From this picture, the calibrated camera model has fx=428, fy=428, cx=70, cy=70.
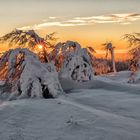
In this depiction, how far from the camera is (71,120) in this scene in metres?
10.1

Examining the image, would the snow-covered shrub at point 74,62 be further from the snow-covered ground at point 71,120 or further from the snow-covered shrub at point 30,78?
the snow-covered ground at point 71,120

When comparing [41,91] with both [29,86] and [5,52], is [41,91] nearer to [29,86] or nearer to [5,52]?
[29,86]

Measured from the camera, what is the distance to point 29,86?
607 inches

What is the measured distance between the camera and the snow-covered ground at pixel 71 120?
30.3 ft

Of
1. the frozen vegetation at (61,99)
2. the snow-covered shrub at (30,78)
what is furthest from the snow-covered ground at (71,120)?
the snow-covered shrub at (30,78)

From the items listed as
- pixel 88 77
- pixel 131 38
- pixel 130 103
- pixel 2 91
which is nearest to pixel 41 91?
pixel 2 91

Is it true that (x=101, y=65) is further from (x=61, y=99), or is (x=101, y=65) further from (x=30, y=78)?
(x=61, y=99)

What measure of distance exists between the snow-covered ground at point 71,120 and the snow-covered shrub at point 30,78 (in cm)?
163

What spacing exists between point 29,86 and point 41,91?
0.53 metres

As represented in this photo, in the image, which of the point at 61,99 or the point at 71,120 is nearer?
the point at 71,120

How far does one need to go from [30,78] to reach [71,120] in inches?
217

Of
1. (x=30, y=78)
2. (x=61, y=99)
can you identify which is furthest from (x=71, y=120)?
(x=30, y=78)

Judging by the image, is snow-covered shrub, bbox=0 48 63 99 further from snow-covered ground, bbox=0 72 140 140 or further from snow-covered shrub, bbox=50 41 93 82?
snow-covered shrub, bbox=50 41 93 82

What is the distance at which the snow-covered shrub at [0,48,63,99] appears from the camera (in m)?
15.3
